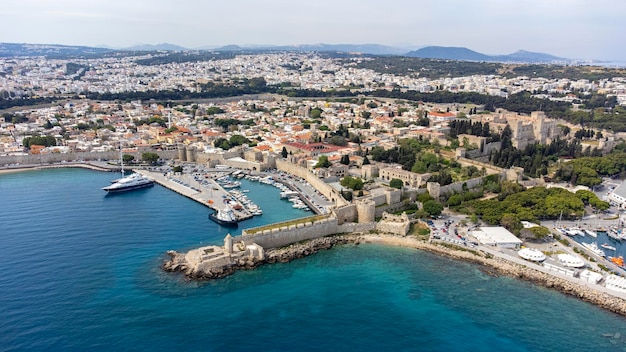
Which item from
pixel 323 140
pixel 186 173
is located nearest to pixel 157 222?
pixel 186 173

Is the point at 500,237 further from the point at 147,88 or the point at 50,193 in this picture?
the point at 147,88

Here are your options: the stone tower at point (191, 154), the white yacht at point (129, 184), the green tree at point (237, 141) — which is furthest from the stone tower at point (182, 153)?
the white yacht at point (129, 184)

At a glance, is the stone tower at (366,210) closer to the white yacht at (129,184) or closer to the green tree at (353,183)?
the green tree at (353,183)

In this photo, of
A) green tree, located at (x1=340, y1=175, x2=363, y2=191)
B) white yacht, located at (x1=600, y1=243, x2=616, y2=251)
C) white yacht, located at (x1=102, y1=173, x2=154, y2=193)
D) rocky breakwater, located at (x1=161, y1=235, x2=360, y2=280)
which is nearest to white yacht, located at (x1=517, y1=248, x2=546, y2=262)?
white yacht, located at (x1=600, y1=243, x2=616, y2=251)

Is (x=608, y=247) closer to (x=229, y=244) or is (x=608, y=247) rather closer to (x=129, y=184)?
(x=229, y=244)

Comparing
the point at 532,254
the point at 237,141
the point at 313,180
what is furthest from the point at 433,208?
the point at 237,141

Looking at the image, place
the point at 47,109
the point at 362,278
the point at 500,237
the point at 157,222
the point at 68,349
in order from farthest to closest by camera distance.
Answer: the point at 47,109, the point at 157,222, the point at 500,237, the point at 362,278, the point at 68,349

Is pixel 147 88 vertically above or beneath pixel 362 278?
above
